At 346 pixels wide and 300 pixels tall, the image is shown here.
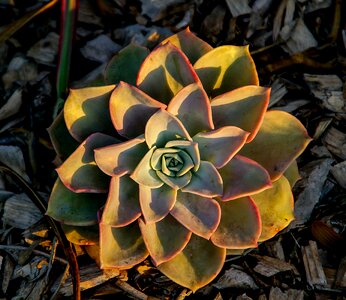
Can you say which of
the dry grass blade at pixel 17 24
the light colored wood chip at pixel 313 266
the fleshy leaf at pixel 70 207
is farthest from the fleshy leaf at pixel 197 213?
the dry grass blade at pixel 17 24

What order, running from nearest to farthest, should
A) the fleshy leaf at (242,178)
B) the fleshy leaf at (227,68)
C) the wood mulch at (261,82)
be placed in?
the fleshy leaf at (242,178) < the fleshy leaf at (227,68) < the wood mulch at (261,82)

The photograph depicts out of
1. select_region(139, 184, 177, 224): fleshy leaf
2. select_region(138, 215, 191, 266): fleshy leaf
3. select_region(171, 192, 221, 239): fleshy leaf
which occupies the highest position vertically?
select_region(139, 184, 177, 224): fleshy leaf

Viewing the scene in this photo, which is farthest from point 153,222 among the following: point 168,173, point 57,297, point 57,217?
point 57,297

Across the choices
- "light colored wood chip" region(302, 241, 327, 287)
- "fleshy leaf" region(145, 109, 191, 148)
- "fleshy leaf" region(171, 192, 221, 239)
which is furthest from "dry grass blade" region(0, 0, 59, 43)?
"light colored wood chip" region(302, 241, 327, 287)

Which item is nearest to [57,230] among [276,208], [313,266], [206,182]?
[206,182]

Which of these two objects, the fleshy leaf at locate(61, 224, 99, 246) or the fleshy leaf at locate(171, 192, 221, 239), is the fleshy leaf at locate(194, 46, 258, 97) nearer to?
the fleshy leaf at locate(171, 192, 221, 239)

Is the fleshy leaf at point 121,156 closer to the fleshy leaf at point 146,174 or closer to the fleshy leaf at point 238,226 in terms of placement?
the fleshy leaf at point 146,174

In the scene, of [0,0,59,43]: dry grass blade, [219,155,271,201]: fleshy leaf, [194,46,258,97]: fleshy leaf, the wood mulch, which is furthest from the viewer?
[0,0,59,43]: dry grass blade
